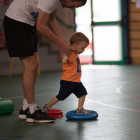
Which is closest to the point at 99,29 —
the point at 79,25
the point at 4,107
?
the point at 79,25

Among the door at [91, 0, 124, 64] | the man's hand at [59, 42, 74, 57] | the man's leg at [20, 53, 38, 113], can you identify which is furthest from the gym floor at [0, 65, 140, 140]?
the door at [91, 0, 124, 64]

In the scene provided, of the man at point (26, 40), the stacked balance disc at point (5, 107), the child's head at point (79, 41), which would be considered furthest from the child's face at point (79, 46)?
the stacked balance disc at point (5, 107)

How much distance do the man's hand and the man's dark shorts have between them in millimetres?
266

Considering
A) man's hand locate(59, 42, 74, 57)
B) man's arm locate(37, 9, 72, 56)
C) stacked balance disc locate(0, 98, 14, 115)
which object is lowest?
stacked balance disc locate(0, 98, 14, 115)

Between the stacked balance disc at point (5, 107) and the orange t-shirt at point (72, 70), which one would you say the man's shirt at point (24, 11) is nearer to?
the orange t-shirt at point (72, 70)

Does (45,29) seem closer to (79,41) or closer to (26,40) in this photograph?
(26,40)

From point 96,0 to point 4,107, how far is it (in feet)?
23.1

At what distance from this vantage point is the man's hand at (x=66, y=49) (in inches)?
89.1

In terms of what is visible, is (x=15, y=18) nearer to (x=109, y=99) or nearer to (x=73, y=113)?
(x=73, y=113)

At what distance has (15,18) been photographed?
7.79 feet

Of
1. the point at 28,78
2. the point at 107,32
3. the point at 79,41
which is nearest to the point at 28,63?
the point at 28,78

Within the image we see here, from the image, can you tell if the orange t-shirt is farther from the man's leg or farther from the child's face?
the man's leg

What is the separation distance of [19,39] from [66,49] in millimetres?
390

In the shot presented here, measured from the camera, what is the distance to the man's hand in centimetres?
226
